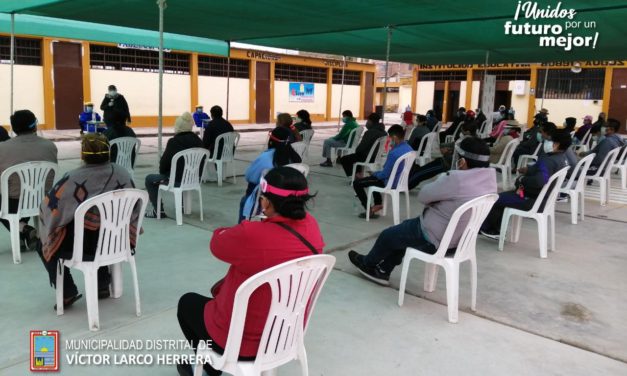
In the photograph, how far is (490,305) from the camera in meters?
3.29

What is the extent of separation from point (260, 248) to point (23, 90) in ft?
48.2

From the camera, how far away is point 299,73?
73.5 ft

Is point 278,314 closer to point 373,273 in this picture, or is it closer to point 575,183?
point 373,273

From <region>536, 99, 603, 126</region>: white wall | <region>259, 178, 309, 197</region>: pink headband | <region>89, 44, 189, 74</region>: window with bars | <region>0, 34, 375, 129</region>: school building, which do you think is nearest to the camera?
<region>259, 178, 309, 197</region>: pink headband

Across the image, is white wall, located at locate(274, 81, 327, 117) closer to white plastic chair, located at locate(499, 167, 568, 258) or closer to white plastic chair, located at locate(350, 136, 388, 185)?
white plastic chair, located at locate(350, 136, 388, 185)

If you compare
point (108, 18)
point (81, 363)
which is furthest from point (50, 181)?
point (108, 18)

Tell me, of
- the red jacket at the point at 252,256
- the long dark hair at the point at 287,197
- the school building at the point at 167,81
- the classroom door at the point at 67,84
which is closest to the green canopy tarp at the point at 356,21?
the long dark hair at the point at 287,197

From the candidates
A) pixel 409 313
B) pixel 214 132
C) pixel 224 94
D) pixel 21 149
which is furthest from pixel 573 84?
pixel 21 149

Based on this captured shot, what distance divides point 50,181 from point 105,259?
4.67 ft

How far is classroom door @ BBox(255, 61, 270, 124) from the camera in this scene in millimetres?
20320

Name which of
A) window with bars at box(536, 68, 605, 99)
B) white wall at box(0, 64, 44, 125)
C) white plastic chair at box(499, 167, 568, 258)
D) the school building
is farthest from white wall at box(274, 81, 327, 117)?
white plastic chair at box(499, 167, 568, 258)

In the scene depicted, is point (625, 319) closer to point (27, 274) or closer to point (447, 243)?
point (447, 243)

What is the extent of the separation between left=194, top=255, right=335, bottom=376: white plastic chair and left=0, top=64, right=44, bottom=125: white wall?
14.1 m

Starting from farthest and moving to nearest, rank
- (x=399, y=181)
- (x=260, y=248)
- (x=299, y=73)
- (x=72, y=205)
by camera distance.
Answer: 1. (x=299, y=73)
2. (x=399, y=181)
3. (x=72, y=205)
4. (x=260, y=248)
